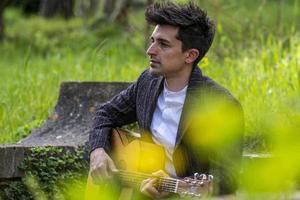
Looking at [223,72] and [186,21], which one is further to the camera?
[223,72]

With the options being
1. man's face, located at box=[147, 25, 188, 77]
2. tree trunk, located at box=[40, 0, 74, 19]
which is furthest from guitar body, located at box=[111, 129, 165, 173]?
tree trunk, located at box=[40, 0, 74, 19]

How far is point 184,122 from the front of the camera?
4.23 meters

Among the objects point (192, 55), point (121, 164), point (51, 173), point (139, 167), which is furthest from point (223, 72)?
point (139, 167)

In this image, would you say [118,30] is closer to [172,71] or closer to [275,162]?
[172,71]

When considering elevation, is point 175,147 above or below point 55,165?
above

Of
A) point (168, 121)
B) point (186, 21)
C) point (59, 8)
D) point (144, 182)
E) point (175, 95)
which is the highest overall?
point (186, 21)

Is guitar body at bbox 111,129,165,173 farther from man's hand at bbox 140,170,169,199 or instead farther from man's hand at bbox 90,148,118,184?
man's hand at bbox 140,170,169,199

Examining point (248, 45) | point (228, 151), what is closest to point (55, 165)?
point (228, 151)

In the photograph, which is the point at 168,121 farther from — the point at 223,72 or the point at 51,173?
the point at 223,72

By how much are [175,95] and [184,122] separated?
0.19 meters

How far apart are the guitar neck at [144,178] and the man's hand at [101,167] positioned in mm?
72

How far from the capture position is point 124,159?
4.37 meters

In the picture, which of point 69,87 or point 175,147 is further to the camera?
point 69,87

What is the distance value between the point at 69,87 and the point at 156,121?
2552 millimetres
